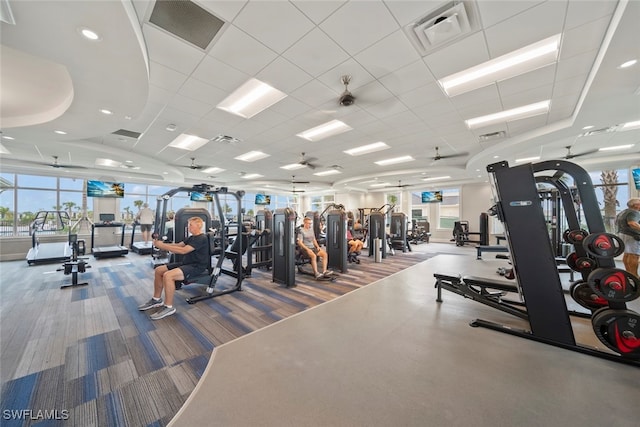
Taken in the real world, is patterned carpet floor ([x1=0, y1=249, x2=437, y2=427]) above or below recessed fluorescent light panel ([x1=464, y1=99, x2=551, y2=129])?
below

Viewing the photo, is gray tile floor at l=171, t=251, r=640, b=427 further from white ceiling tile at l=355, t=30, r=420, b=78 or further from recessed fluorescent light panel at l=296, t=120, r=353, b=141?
recessed fluorescent light panel at l=296, t=120, r=353, b=141

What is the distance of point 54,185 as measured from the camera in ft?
29.9

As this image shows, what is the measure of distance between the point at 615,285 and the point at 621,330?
399 mm

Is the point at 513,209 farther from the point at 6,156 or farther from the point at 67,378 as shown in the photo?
the point at 6,156

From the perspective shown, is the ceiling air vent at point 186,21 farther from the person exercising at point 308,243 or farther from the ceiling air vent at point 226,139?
the person exercising at point 308,243

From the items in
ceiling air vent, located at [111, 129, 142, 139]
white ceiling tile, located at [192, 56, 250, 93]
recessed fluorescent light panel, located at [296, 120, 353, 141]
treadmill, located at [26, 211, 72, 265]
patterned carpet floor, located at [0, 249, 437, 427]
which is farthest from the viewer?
treadmill, located at [26, 211, 72, 265]

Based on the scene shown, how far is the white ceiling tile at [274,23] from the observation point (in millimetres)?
→ 2119

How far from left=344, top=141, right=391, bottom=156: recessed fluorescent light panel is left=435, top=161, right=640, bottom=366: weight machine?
3784 mm

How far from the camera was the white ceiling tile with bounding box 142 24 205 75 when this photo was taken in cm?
242

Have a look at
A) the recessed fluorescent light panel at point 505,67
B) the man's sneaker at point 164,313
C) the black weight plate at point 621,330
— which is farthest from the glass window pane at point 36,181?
the black weight plate at point 621,330

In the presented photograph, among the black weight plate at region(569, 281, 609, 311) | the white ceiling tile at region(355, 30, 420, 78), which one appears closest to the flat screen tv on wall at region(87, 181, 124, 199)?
the white ceiling tile at region(355, 30, 420, 78)

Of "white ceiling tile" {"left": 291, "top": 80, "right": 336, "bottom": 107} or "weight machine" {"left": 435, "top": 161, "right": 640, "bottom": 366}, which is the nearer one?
"weight machine" {"left": 435, "top": 161, "right": 640, "bottom": 366}

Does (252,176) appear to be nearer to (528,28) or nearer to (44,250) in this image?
(44,250)

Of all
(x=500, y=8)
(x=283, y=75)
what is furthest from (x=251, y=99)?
(x=500, y=8)
